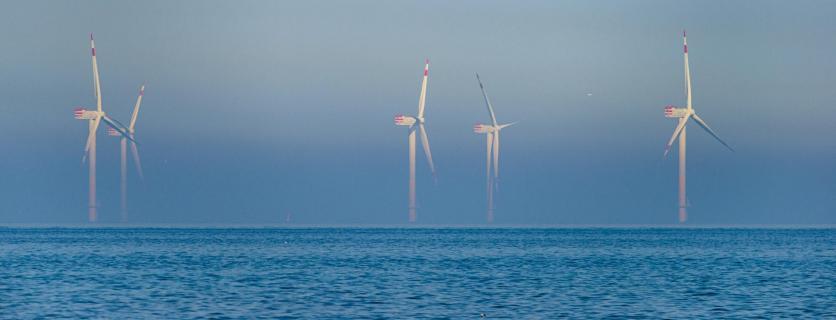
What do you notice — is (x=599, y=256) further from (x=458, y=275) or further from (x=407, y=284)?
(x=407, y=284)

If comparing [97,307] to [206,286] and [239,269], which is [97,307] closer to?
[206,286]

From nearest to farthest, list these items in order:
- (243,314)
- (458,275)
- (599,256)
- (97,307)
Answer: (243,314), (97,307), (458,275), (599,256)

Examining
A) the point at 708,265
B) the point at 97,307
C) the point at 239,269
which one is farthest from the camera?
the point at 708,265

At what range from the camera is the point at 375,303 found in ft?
234

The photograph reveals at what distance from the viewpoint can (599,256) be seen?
14338 centimetres

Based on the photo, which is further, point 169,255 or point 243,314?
point 169,255

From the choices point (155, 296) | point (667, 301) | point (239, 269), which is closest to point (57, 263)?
point (239, 269)

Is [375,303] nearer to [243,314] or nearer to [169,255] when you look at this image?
[243,314]

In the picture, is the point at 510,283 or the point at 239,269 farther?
the point at 239,269

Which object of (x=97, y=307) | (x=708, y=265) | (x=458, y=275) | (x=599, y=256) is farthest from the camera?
(x=599, y=256)

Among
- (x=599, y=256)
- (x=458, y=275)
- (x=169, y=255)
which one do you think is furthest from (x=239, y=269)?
(x=599, y=256)

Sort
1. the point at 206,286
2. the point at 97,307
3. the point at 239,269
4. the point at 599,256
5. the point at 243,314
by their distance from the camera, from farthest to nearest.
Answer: the point at 599,256 < the point at 239,269 < the point at 206,286 < the point at 97,307 < the point at 243,314

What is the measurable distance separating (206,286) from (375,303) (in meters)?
18.7

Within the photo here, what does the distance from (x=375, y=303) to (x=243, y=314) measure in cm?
912
